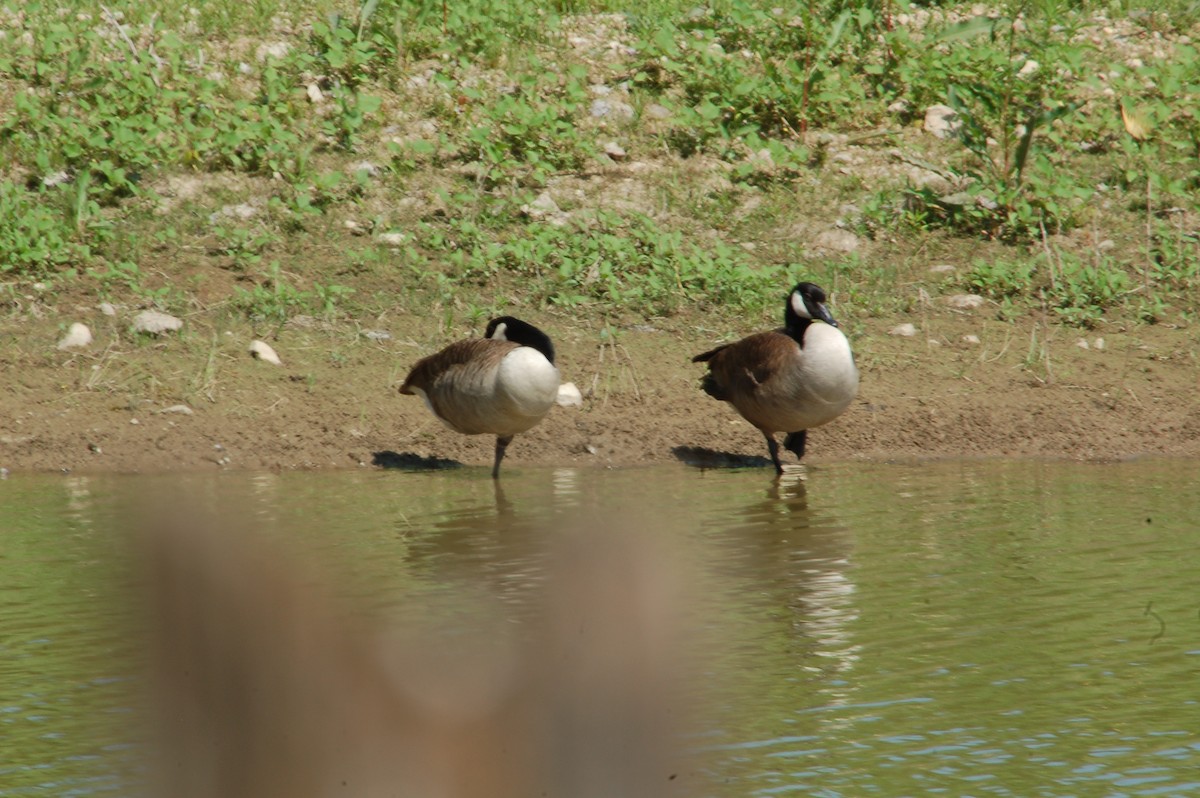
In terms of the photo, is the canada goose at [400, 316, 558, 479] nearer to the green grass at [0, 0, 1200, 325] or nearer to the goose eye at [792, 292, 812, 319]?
the goose eye at [792, 292, 812, 319]

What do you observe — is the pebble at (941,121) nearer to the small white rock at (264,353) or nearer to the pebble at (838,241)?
the pebble at (838,241)

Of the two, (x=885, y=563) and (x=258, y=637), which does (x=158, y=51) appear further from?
(x=258, y=637)

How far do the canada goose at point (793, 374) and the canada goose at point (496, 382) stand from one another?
3.72 feet

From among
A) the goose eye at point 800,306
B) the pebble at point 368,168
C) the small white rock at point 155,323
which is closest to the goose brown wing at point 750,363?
the goose eye at point 800,306

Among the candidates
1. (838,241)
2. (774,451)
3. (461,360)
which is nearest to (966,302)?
(838,241)

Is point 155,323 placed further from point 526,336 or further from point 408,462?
point 526,336

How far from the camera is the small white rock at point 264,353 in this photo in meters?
9.91

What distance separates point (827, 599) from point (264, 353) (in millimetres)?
5246

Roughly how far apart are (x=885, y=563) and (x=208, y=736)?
515 cm

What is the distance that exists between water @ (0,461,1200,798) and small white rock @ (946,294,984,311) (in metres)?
2.21

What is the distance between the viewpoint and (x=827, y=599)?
5758 millimetres

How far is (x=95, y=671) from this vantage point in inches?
192

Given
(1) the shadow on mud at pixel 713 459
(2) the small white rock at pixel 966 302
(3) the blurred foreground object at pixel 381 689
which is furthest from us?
(2) the small white rock at pixel 966 302

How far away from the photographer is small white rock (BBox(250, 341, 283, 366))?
9.91 meters
